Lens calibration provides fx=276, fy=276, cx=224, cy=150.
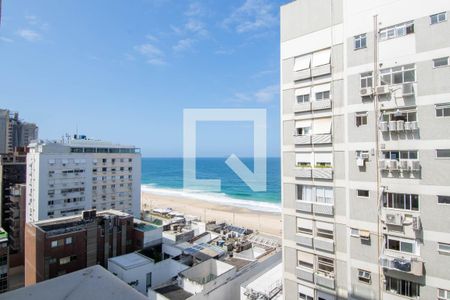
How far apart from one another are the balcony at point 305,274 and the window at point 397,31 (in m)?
9.37

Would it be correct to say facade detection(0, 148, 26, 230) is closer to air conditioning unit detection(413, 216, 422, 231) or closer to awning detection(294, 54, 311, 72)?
awning detection(294, 54, 311, 72)

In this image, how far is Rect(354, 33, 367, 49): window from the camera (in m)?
10.1

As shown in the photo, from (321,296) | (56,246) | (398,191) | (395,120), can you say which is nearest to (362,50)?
(395,120)

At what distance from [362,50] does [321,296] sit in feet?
31.9

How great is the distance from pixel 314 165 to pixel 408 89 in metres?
4.22

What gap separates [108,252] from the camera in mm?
27609

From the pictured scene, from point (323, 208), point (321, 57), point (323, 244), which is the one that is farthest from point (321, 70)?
point (323, 244)

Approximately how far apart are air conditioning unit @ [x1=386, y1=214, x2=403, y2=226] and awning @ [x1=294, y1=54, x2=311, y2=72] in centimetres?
645

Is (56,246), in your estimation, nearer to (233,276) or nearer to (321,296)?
(233,276)

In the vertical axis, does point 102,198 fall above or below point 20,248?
above

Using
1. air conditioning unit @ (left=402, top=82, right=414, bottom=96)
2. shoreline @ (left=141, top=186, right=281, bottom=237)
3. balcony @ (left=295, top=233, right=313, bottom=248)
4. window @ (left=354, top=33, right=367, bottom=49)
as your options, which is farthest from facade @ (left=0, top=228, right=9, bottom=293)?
shoreline @ (left=141, top=186, right=281, bottom=237)

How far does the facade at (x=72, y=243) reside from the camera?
942 inches

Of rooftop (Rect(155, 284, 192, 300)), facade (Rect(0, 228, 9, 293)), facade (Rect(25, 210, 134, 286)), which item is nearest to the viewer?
rooftop (Rect(155, 284, 192, 300))

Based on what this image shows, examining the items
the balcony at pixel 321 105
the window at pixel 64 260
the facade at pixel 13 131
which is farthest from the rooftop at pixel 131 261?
the facade at pixel 13 131
